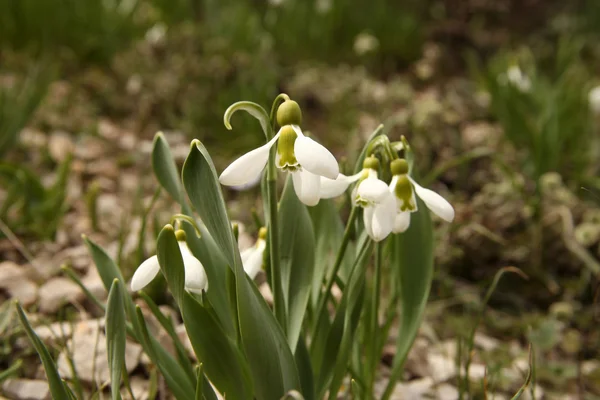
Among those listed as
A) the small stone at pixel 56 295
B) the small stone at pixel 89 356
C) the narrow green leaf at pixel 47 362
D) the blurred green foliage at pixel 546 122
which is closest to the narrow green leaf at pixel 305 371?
the narrow green leaf at pixel 47 362

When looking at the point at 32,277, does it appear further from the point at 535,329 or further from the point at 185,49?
the point at 185,49

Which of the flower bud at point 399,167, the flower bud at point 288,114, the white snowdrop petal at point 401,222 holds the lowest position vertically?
the white snowdrop petal at point 401,222

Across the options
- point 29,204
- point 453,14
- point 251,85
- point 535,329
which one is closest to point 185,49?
point 251,85

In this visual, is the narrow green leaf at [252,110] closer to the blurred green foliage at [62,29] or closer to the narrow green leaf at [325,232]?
the narrow green leaf at [325,232]

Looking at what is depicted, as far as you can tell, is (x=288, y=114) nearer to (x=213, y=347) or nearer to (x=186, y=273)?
(x=186, y=273)

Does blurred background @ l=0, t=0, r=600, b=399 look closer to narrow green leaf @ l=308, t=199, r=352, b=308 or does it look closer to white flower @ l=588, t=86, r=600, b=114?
white flower @ l=588, t=86, r=600, b=114

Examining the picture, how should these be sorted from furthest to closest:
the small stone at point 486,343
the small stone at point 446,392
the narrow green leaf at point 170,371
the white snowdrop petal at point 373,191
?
the small stone at point 486,343, the small stone at point 446,392, the narrow green leaf at point 170,371, the white snowdrop petal at point 373,191

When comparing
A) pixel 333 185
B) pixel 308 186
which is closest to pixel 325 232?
pixel 333 185

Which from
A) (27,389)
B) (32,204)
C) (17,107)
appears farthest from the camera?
(17,107)

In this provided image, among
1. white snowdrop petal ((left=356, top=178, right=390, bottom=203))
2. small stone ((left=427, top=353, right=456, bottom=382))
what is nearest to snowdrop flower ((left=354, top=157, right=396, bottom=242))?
white snowdrop petal ((left=356, top=178, right=390, bottom=203))
